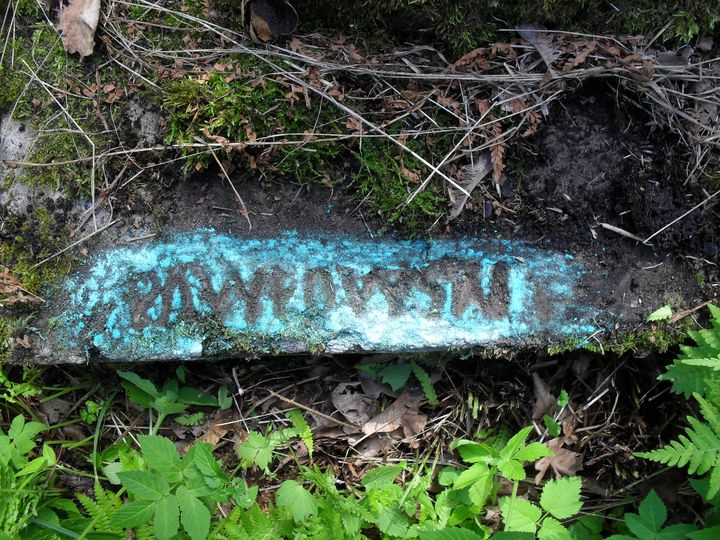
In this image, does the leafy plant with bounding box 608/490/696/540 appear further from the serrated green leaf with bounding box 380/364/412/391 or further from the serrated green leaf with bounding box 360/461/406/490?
the serrated green leaf with bounding box 380/364/412/391

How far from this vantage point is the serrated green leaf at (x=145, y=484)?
2445 millimetres

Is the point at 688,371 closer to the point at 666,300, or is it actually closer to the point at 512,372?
the point at 666,300

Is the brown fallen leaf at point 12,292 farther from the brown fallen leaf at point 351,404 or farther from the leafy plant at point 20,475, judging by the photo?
the brown fallen leaf at point 351,404

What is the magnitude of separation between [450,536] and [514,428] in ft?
2.55

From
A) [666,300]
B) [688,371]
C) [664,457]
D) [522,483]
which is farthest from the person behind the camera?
[522,483]

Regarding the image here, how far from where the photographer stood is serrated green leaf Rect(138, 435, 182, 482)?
2.51 m

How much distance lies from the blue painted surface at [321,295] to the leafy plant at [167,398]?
29 centimetres

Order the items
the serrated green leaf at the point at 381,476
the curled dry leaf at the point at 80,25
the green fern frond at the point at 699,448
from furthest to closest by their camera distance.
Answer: the curled dry leaf at the point at 80,25
the serrated green leaf at the point at 381,476
the green fern frond at the point at 699,448

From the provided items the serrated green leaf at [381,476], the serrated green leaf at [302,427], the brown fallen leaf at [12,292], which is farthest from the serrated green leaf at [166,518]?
the brown fallen leaf at [12,292]

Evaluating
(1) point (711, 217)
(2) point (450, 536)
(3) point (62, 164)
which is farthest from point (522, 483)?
(3) point (62, 164)

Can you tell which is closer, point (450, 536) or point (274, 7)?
point (450, 536)

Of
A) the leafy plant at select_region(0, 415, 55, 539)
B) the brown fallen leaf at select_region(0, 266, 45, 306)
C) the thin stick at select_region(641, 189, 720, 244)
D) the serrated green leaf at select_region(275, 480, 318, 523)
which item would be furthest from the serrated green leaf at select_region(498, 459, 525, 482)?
the brown fallen leaf at select_region(0, 266, 45, 306)

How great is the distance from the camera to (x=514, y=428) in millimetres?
2990

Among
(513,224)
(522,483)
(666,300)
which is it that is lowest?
(522,483)
